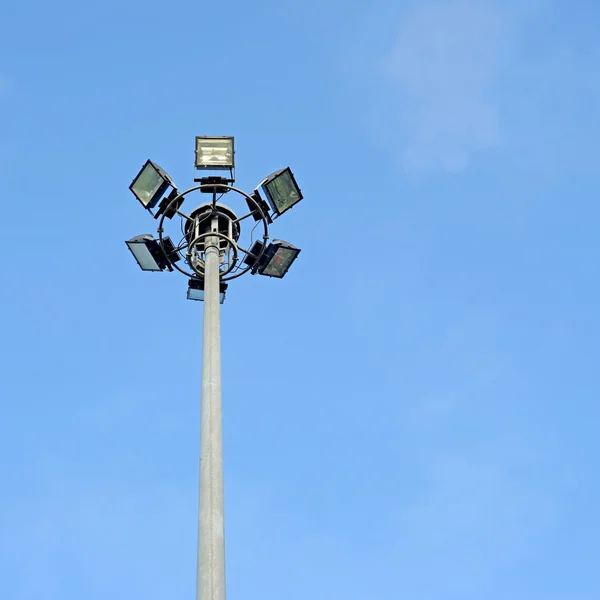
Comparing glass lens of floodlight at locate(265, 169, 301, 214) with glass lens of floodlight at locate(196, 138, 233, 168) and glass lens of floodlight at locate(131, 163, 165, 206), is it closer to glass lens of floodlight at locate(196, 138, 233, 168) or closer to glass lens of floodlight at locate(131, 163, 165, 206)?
glass lens of floodlight at locate(196, 138, 233, 168)

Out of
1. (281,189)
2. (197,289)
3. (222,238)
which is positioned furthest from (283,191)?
(197,289)

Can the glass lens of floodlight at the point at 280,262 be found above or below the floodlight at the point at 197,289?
above

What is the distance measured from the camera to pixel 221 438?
11.7 meters

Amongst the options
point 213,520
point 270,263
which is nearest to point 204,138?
point 270,263

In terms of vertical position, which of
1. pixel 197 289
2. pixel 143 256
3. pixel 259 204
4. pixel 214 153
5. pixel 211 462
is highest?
pixel 214 153

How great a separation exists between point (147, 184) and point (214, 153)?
1053 mm

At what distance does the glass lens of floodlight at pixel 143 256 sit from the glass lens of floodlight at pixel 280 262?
1.53 m

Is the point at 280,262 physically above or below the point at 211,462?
above

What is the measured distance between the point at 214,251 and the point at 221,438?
11.3 ft

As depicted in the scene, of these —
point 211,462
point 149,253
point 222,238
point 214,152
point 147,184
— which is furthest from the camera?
point 214,152

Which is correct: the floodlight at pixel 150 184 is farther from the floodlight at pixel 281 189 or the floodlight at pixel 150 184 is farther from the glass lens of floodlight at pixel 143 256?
the floodlight at pixel 281 189

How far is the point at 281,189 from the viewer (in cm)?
1623

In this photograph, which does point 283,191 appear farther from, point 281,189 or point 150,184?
point 150,184

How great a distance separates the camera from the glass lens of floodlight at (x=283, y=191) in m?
16.2
